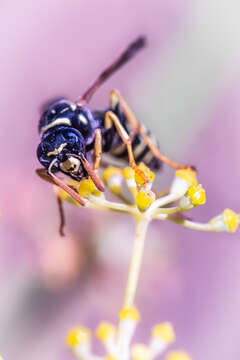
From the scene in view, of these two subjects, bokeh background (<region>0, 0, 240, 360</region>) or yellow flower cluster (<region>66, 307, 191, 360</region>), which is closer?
yellow flower cluster (<region>66, 307, 191, 360</region>)

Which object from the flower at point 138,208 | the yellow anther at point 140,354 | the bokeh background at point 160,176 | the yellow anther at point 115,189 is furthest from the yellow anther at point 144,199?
the bokeh background at point 160,176

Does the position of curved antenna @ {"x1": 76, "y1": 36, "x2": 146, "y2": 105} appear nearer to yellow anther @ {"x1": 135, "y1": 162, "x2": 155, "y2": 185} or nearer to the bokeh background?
yellow anther @ {"x1": 135, "y1": 162, "x2": 155, "y2": 185}

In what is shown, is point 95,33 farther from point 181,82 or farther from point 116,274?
point 116,274

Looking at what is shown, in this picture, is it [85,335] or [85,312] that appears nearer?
[85,335]

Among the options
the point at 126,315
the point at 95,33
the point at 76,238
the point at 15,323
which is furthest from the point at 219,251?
the point at 126,315

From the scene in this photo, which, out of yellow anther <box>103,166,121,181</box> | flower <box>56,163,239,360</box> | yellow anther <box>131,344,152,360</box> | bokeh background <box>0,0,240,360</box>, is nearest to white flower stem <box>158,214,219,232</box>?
flower <box>56,163,239,360</box>

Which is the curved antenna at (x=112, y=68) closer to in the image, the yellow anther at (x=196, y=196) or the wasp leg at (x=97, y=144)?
the wasp leg at (x=97, y=144)

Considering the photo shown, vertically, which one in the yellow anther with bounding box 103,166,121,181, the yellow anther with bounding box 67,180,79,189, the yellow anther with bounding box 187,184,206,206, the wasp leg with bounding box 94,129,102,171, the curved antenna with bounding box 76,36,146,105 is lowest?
the yellow anther with bounding box 187,184,206,206
